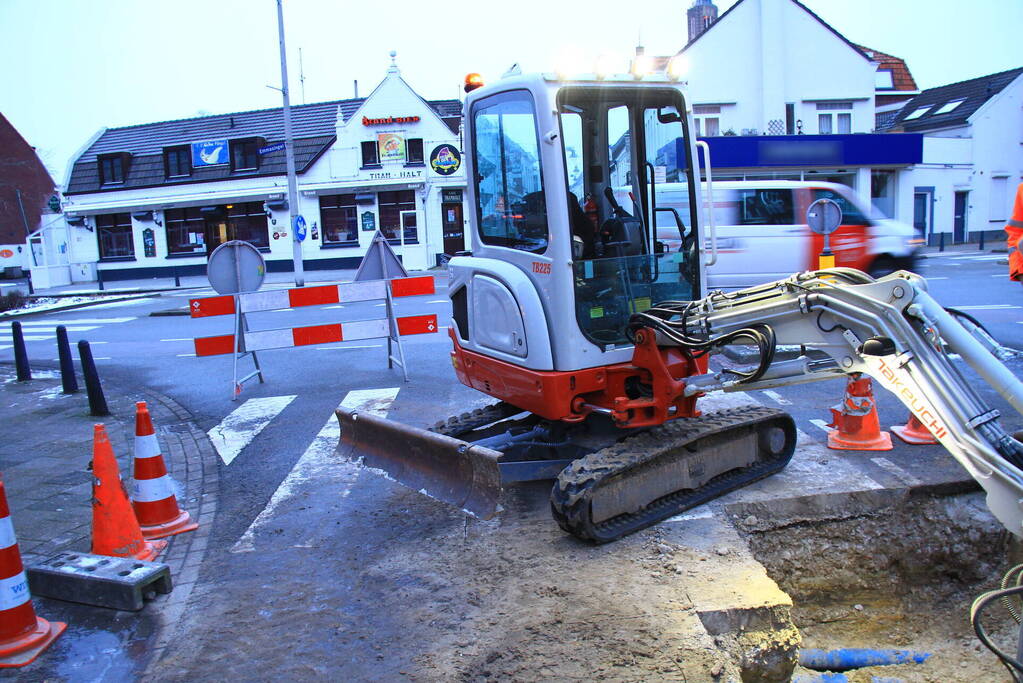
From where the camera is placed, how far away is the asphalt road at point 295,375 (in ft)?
21.7

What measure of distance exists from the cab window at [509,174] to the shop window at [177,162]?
113 ft

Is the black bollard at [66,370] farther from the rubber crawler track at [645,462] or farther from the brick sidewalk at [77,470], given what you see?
the rubber crawler track at [645,462]

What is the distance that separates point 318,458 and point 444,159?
87.9ft

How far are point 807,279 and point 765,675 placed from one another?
6.53 ft

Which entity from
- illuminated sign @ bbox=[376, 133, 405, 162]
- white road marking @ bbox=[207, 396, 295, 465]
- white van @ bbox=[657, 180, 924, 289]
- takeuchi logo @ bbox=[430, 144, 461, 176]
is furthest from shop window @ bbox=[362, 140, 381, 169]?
white road marking @ bbox=[207, 396, 295, 465]

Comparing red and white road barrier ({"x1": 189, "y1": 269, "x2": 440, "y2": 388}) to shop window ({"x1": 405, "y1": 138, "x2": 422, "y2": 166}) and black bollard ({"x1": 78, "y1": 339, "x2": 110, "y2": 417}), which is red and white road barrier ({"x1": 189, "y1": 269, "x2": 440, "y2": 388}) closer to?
black bollard ({"x1": 78, "y1": 339, "x2": 110, "y2": 417})

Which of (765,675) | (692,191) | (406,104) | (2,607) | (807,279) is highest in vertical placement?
(406,104)

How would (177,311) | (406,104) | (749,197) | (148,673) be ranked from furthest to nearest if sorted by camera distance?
1. (406,104)
2. (177,311)
3. (749,197)
4. (148,673)

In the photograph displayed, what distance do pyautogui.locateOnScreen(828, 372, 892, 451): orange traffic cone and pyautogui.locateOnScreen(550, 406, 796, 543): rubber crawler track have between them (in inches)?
30.5

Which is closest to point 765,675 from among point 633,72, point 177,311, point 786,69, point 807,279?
point 807,279

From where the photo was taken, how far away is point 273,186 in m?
34.1

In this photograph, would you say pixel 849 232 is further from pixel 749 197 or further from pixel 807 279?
pixel 807 279

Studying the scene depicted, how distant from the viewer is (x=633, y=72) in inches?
193

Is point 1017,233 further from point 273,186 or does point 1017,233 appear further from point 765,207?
point 273,186
